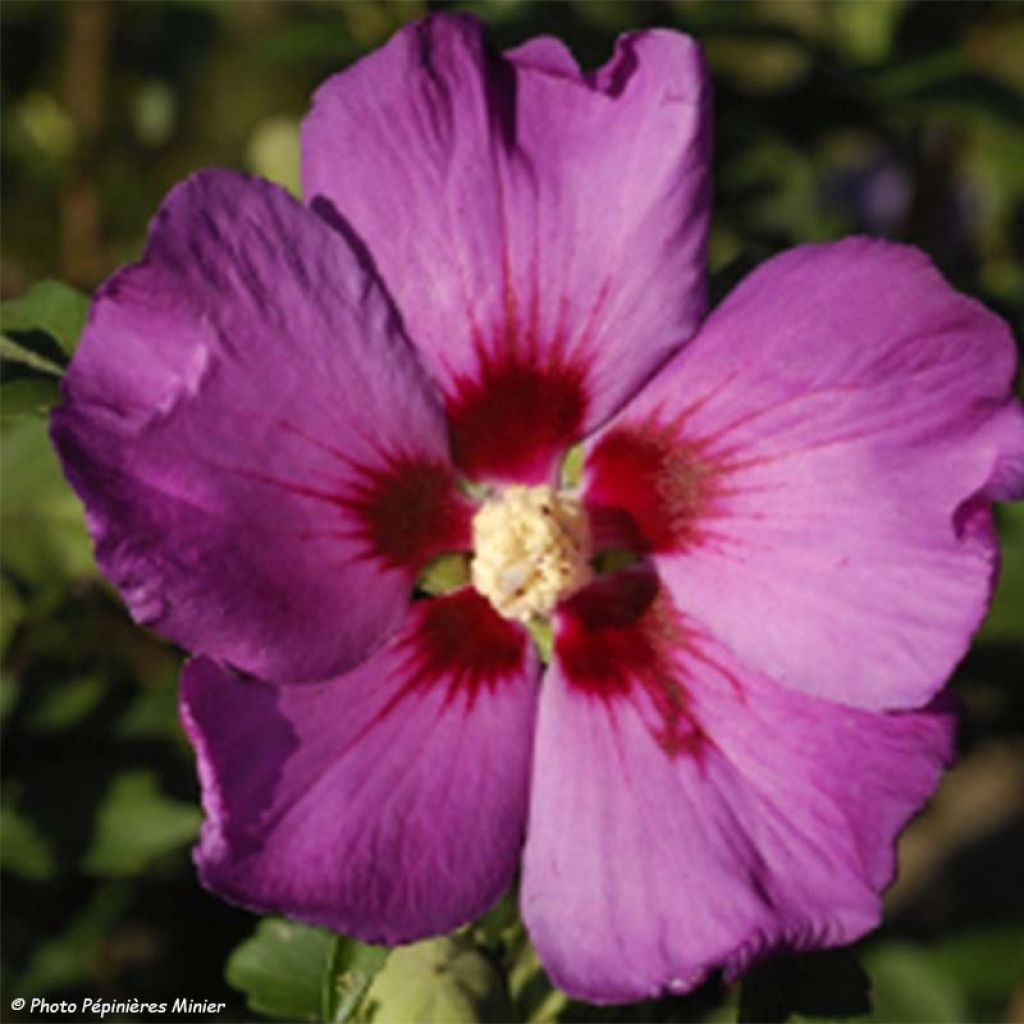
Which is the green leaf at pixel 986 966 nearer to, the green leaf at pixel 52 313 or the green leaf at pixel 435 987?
the green leaf at pixel 435 987

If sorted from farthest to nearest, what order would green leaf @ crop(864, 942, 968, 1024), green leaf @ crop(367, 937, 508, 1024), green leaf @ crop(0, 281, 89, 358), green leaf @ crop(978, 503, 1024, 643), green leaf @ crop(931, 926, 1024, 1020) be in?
green leaf @ crop(931, 926, 1024, 1020) → green leaf @ crop(864, 942, 968, 1024) → green leaf @ crop(978, 503, 1024, 643) → green leaf @ crop(0, 281, 89, 358) → green leaf @ crop(367, 937, 508, 1024)

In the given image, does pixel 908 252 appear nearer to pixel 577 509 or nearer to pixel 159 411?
pixel 577 509

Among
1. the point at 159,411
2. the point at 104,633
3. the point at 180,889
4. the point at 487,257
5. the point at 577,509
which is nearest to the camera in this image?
the point at 159,411

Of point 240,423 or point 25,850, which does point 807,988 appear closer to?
point 240,423

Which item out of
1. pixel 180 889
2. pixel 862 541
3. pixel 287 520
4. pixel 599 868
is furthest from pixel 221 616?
pixel 180 889

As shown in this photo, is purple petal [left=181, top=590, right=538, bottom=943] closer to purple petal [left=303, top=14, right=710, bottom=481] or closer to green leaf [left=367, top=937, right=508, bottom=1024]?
green leaf [left=367, top=937, right=508, bottom=1024]

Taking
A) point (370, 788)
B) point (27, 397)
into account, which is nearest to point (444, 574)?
point (370, 788)

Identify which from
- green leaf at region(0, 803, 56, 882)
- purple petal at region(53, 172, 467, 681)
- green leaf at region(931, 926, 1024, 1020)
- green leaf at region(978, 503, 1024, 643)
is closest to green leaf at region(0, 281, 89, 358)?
purple petal at region(53, 172, 467, 681)
